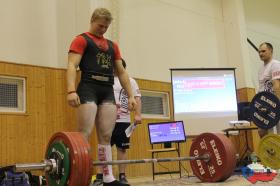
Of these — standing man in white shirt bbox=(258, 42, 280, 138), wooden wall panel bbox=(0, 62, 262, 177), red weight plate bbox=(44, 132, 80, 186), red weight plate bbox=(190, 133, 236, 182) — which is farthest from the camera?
wooden wall panel bbox=(0, 62, 262, 177)

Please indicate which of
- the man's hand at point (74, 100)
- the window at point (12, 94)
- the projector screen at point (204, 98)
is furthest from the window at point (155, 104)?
the man's hand at point (74, 100)

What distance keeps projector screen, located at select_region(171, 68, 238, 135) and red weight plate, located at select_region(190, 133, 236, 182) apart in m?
1.90

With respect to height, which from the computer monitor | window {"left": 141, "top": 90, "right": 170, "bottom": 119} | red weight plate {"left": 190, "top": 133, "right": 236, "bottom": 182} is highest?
window {"left": 141, "top": 90, "right": 170, "bottom": 119}

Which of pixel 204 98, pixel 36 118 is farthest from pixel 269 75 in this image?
pixel 36 118

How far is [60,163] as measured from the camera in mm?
2201

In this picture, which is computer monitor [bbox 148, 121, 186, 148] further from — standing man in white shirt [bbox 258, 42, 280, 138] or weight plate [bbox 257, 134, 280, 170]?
weight plate [bbox 257, 134, 280, 170]

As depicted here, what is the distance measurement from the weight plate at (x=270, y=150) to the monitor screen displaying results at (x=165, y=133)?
4.17 ft

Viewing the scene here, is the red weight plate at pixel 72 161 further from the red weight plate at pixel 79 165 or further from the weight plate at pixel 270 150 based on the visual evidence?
the weight plate at pixel 270 150

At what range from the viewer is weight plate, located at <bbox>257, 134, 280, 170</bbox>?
342 centimetres

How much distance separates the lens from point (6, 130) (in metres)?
4.28

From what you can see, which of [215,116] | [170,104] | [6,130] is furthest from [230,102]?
[6,130]

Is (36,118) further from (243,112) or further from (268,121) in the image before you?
(243,112)

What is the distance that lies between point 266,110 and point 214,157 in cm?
85

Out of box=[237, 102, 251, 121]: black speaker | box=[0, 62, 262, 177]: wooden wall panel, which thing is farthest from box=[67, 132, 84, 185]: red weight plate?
box=[237, 102, 251, 121]: black speaker
